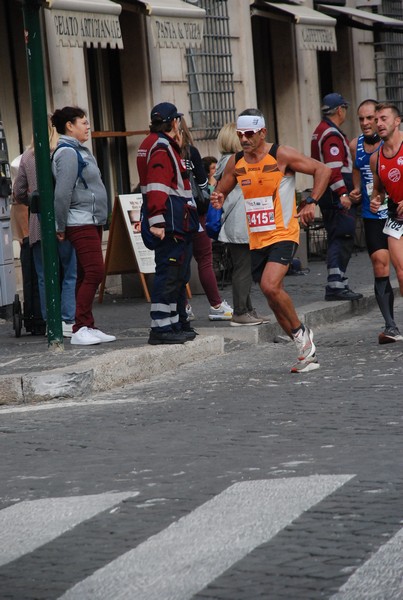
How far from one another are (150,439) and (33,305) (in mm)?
4747

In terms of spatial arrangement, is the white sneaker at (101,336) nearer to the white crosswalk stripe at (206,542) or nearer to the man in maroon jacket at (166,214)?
the man in maroon jacket at (166,214)

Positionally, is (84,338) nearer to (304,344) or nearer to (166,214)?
(166,214)

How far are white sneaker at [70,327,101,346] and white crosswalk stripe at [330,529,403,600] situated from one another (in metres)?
5.98

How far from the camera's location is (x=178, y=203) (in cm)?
1005

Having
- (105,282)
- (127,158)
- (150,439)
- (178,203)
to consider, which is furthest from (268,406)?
(127,158)

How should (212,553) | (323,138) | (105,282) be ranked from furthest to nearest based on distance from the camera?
(105,282) < (323,138) < (212,553)

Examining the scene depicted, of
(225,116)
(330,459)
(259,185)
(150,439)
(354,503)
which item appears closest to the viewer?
(354,503)

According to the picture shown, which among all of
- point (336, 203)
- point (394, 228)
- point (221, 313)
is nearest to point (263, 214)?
point (394, 228)

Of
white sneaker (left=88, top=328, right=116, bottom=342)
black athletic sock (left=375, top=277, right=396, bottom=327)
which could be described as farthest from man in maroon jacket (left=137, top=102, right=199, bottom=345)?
black athletic sock (left=375, top=277, right=396, bottom=327)

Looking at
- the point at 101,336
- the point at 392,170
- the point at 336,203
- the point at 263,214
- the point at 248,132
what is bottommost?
the point at 101,336

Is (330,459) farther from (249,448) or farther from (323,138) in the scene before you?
(323,138)

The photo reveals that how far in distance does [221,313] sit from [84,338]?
2.00m

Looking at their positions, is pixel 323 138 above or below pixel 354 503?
above

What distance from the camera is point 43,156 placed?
9805 mm
